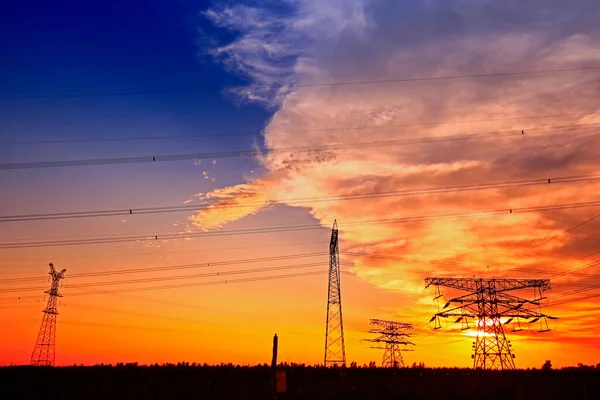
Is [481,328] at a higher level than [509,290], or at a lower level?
lower

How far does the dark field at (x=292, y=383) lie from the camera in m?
29.2

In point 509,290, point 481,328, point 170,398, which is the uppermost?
point 509,290

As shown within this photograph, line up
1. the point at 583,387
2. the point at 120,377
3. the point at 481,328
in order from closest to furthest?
the point at 583,387, the point at 120,377, the point at 481,328

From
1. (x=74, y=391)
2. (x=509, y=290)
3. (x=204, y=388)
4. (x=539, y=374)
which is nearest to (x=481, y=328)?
(x=509, y=290)

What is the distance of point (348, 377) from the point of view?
37375 millimetres

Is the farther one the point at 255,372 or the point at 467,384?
the point at 255,372

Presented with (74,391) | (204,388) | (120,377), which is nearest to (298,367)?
(204,388)

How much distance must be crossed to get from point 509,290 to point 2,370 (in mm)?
54246

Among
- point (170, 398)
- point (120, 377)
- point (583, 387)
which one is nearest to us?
point (170, 398)

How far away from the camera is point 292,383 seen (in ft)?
114

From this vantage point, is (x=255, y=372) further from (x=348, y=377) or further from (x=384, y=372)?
(x=384, y=372)

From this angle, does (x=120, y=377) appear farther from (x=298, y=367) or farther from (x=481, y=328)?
(x=481, y=328)

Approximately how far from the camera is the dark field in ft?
95.7

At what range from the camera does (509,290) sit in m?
66.1
